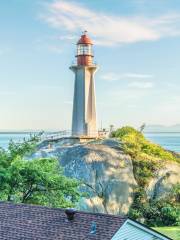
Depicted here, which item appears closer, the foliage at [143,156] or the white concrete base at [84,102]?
the foliage at [143,156]

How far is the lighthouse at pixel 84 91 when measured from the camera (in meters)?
58.2

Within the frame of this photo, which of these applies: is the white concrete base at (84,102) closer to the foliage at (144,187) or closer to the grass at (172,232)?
the foliage at (144,187)

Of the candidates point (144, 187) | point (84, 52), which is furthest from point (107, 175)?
point (84, 52)

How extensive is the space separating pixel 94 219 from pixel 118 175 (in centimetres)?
2411

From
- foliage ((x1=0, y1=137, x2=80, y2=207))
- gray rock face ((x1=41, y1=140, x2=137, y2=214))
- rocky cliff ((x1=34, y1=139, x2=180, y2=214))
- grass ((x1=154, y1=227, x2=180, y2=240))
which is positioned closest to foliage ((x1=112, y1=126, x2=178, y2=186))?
rocky cliff ((x1=34, y1=139, x2=180, y2=214))

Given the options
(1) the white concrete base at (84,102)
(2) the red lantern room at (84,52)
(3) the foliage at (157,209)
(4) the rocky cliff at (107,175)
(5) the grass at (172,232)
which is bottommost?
(5) the grass at (172,232)

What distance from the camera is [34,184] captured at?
2531 cm

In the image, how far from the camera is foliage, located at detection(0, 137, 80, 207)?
2453 centimetres

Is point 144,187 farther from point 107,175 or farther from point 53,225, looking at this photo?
point 53,225

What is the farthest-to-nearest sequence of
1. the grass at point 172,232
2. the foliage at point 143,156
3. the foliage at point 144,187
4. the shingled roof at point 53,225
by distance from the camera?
the foliage at point 143,156 → the foliage at point 144,187 → the grass at point 172,232 → the shingled roof at point 53,225

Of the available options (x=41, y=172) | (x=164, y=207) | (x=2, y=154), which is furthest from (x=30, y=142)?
(x=164, y=207)

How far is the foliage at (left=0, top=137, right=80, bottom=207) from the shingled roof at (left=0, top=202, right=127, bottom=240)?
7.24 metres

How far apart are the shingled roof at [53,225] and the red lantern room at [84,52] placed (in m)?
42.1

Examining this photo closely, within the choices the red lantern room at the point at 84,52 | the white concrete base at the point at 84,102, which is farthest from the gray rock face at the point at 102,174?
the red lantern room at the point at 84,52
